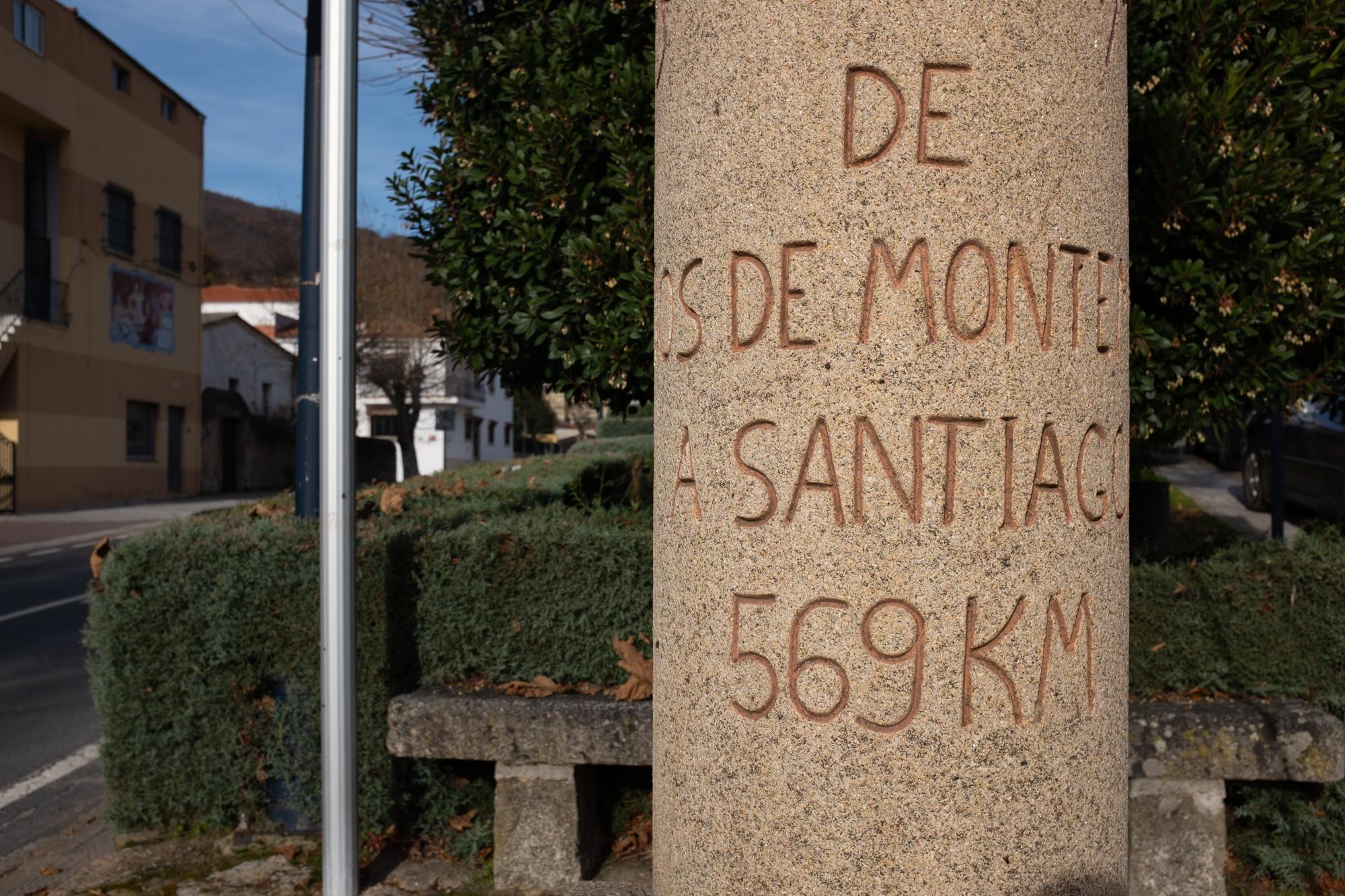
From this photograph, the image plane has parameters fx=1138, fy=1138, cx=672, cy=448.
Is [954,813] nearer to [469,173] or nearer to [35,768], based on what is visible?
[469,173]

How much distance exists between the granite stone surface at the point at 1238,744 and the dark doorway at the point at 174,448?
2987cm

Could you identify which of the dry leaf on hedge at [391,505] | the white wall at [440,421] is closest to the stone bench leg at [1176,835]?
the dry leaf on hedge at [391,505]

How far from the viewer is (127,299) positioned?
90.3ft

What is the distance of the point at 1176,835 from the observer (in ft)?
12.9

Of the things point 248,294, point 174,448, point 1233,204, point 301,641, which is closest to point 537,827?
point 301,641

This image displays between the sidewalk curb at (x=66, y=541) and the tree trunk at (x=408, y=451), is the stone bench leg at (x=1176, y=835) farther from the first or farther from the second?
the tree trunk at (x=408, y=451)

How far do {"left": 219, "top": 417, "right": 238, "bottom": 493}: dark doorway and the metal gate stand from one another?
33.0ft

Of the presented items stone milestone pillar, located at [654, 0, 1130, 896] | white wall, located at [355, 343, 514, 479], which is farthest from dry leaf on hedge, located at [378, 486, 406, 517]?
white wall, located at [355, 343, 514, 479]

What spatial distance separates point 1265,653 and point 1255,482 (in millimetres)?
10793

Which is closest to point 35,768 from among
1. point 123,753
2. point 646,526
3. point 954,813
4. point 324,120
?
point 123,753

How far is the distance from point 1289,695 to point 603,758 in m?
2.50

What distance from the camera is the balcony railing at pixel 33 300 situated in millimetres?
23328

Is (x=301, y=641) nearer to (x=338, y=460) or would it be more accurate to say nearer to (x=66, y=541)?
(x=338, y=460)

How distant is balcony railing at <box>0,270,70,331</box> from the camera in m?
23.3
